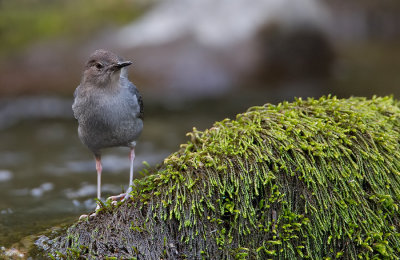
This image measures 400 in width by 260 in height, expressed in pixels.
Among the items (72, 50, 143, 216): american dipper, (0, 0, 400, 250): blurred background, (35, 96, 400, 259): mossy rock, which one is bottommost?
(35, 96, 400, 259): mossy rock

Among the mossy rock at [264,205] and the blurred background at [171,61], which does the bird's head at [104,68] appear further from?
the blurred background at [171,61]

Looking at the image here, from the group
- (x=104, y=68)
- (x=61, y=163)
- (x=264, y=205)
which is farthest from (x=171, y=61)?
(x=264, y=205)

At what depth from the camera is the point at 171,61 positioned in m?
10.6

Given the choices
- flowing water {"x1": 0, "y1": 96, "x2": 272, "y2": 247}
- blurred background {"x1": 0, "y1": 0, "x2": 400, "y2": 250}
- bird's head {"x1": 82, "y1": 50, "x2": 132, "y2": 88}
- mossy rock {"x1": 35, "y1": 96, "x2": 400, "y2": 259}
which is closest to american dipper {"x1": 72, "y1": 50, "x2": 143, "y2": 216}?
bird's head {"x1": 82, "y1": 50, "x2": 132, "y2": 88}

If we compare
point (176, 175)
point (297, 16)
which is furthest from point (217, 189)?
point (297, 16)

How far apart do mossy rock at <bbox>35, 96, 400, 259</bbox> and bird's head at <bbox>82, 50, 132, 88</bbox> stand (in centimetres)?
86

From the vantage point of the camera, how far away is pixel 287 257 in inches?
130

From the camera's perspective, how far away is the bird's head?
3875 mm

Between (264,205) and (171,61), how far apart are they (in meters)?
7.57

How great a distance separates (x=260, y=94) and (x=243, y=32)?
144 cm

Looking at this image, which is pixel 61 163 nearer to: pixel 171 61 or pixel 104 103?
pixel 104 103

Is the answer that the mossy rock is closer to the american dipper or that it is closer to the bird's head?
the american dipper

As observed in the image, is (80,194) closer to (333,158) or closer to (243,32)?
(333,158)

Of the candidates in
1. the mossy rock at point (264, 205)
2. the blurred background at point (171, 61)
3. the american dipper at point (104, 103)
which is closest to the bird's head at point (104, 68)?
the american dipper at point (104, 103)
